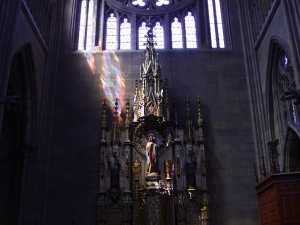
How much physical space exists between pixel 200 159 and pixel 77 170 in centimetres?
510

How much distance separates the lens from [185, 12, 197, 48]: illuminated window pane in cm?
1886

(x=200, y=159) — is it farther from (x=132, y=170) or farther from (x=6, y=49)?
(x=6, y=49)

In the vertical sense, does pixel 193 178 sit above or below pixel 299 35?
below

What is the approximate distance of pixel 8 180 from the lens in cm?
1538

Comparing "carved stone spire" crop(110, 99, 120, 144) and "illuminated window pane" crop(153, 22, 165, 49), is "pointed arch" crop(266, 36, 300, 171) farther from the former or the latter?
"carved stone spire" crop(110, 99, 120, 144)

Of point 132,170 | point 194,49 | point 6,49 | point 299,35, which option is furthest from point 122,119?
point 299,35

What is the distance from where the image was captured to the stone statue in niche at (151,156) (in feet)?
49.5

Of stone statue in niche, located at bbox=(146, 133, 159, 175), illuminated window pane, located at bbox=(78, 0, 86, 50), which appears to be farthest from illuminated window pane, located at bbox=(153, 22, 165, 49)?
stone statue in niche, located at bbox=(146, 133, 159, 175)

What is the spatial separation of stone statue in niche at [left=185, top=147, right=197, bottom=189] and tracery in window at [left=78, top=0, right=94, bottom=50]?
279 inches

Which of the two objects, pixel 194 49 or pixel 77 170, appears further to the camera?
pixel 194 49

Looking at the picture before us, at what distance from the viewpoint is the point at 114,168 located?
52.2 ft

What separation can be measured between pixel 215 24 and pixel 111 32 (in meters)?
5.13

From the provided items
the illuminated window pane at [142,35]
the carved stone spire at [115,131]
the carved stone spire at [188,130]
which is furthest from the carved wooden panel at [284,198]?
the illuminated window pane at [142,35]

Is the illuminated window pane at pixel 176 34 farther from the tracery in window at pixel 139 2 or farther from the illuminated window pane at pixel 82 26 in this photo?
the illuminated window pane at pixel 82 26
